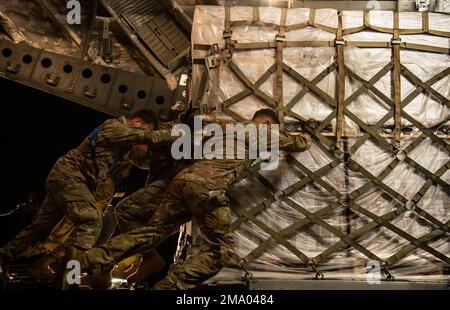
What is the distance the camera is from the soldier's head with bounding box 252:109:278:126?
22.2 ft

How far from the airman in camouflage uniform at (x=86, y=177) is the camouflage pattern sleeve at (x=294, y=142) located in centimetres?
120

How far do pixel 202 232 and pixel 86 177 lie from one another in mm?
1681

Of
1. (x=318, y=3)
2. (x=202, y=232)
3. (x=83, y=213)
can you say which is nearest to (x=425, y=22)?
(x=318, y=3)

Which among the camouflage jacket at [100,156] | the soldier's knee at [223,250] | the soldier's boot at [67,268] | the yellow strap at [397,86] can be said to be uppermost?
the yellow strap at [397,86]

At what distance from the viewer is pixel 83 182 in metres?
6.97

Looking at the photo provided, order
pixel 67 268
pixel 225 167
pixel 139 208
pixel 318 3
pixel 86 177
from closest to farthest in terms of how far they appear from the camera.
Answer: pixel 67 268 < pixel 225 167 < pixel 139 208 < pixel 86 177 < pixel 318 3

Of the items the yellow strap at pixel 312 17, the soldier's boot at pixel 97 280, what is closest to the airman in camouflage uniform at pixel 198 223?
the soldier's boot at pixel 97 280

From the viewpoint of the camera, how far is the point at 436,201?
7047mm

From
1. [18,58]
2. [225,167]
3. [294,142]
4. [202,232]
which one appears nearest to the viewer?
[202,232]

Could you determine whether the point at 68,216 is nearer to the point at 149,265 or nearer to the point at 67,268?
the point at 67,268

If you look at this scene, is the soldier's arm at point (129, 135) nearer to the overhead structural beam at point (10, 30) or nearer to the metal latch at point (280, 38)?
the metal latch at point (280, 38)

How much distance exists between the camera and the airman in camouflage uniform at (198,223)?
5996mm
